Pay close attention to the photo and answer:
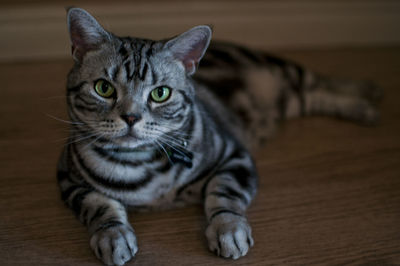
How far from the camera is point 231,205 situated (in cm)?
133

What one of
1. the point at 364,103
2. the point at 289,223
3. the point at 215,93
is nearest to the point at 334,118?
the point at 364,103

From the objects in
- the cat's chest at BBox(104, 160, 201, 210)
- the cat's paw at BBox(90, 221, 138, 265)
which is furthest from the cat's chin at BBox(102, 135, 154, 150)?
the cat's paw at BBox(90, 221, 138, 265)

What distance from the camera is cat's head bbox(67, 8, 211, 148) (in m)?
1.19

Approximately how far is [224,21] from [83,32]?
1418 mm

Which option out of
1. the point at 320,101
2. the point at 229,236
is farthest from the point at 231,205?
the point at 320,101

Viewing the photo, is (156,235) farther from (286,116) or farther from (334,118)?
(334,118)

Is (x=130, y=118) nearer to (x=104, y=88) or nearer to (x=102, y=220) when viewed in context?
(x=104, y=88)

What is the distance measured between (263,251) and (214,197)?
0.70 ft

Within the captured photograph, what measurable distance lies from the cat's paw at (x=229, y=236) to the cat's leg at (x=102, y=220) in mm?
220

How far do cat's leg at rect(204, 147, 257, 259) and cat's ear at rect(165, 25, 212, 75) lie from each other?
0.35 m

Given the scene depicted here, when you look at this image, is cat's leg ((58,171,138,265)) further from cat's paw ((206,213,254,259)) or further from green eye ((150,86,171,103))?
green eye ((150,86,171,103))

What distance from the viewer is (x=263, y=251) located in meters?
1.29

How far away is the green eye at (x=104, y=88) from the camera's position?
1.21 meters

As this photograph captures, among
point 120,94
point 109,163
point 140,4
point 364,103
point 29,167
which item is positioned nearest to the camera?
point 120,94
